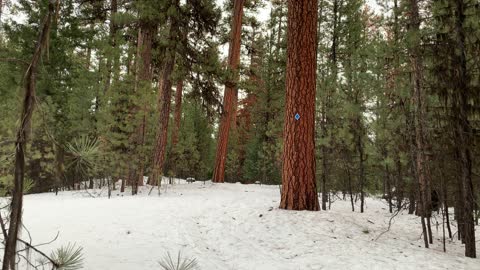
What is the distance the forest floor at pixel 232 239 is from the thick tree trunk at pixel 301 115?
44 cm

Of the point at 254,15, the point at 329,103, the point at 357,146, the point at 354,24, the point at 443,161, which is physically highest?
the point at 254,15

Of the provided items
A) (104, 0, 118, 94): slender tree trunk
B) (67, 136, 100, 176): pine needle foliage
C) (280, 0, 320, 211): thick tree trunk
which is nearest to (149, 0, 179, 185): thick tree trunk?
(104, 0, 118, 94): slender tree trunk

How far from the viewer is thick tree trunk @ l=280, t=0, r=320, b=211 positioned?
6.81m

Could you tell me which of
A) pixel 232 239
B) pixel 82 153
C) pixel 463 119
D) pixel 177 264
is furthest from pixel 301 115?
pixel 82 153

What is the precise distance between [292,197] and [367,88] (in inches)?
169

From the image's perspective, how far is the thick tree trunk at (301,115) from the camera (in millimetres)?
6809

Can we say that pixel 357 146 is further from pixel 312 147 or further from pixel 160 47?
pixel 160 47

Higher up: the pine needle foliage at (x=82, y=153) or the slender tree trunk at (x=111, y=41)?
the slender tree trunk at (x=111, y=41)

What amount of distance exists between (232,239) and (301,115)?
2.85 m

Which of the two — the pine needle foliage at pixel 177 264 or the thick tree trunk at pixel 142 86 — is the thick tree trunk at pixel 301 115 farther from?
the thick tree trunk at pixel 142 86

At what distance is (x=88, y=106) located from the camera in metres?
13.7

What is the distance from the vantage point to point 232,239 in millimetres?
5406

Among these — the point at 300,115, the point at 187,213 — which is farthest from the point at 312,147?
the point at 187,213

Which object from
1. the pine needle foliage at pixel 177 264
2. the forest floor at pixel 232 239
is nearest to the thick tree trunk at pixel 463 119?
the forest floor at pixel 232 239
